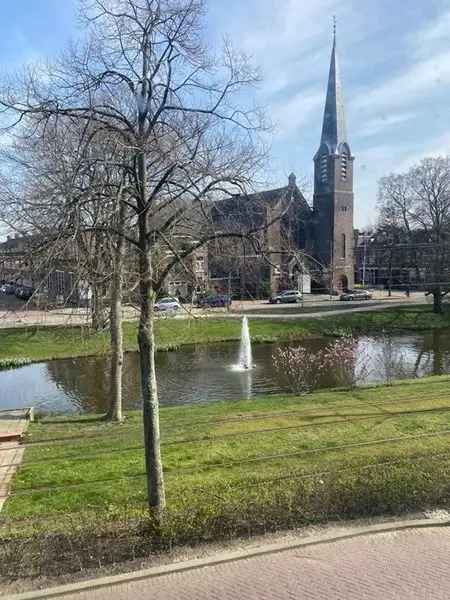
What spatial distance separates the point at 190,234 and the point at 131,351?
73.1 feet

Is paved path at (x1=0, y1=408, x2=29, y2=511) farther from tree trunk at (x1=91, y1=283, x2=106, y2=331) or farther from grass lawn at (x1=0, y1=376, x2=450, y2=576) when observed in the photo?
tree trunk at (x1=91, y1=283, x2=106, y2=331)

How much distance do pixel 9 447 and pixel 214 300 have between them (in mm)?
5005

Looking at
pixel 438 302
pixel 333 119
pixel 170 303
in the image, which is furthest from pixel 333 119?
pixel 170 303

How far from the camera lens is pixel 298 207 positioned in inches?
268

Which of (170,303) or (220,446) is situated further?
(170,303)

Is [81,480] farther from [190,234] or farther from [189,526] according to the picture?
[190,234]

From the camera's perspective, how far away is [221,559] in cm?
562

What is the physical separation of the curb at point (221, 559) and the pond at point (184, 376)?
1185 centimetres

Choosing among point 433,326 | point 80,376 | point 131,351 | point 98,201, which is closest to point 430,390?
point 98,201

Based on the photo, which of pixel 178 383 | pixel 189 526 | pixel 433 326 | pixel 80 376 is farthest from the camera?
pixel 433 326

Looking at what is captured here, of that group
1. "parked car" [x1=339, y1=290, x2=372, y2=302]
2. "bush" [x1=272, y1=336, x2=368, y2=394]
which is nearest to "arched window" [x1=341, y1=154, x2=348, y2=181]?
"parked car" [x1=339, y1=290, x2=372, y2=302]

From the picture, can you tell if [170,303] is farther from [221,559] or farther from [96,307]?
[221,559]

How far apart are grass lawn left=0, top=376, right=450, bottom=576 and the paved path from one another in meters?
0.20

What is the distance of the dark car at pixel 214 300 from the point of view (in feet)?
31.6
